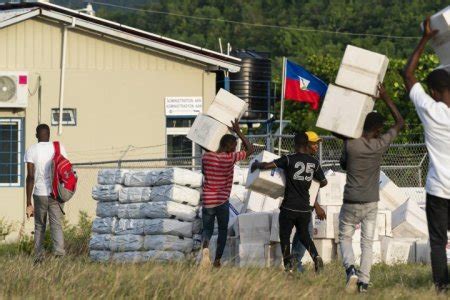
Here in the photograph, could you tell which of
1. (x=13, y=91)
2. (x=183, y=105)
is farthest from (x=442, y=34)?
(x=13, y=91)

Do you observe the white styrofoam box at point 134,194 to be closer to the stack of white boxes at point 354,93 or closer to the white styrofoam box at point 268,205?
the white styrofoam box at point 268,205

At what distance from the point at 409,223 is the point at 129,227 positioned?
13.9ft

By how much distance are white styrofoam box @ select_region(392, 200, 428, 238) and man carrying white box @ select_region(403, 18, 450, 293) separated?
526 centimetres

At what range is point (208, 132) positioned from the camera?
15836 mm

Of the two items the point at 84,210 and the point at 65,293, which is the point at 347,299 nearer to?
the point at 65,293

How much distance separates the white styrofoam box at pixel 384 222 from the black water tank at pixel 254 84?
15626 millimetres

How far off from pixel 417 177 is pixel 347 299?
14.8m

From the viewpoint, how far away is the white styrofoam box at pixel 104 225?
1848cm

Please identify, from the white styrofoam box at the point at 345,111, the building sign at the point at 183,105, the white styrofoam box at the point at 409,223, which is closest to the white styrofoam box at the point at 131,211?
the white styrofoam box at the point at 409,223

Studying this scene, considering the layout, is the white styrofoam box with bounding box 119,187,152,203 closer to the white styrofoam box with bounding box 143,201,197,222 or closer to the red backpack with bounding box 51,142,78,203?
the white styrofoam box with bounding box 143,201,197,222

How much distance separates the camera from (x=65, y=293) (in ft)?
34.7

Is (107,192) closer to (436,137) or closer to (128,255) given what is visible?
(128,255)

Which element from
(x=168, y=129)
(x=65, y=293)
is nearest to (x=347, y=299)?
(x=65, y=293)

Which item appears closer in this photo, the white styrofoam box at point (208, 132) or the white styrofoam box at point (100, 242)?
the white styrofoam box at point (208, 132)
